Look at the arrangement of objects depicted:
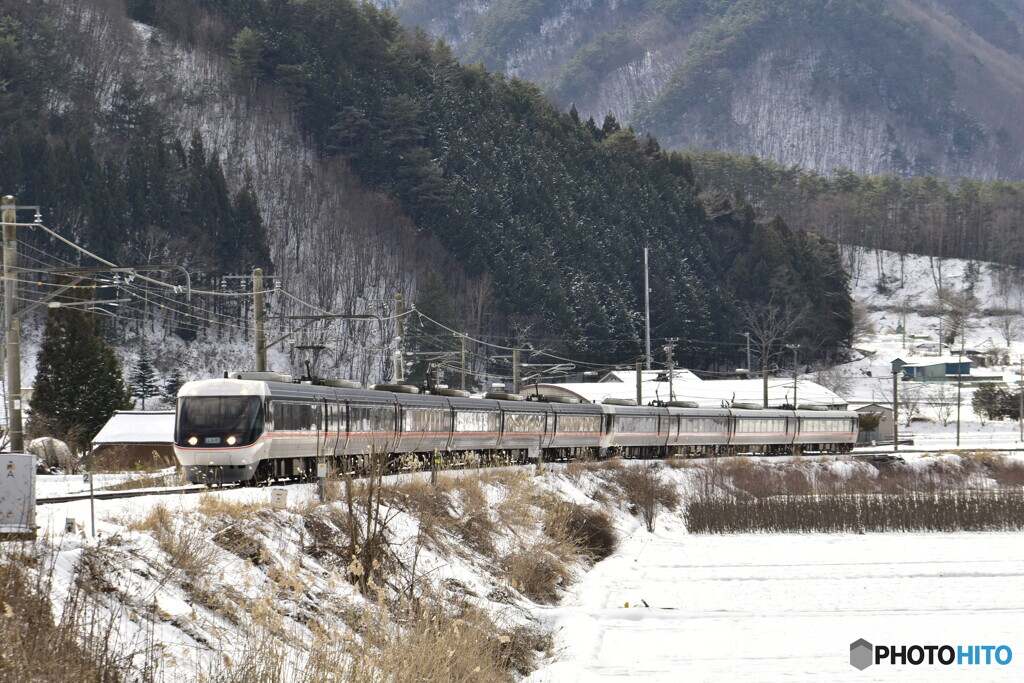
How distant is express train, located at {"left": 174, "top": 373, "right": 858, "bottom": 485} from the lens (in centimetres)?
2945


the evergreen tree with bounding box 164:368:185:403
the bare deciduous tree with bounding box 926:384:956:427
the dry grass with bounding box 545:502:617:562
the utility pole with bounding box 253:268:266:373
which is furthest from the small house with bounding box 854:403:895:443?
the utility pole with bounding box 253:268:266:373

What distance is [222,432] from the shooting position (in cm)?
2933

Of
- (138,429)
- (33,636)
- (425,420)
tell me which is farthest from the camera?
(138,429)

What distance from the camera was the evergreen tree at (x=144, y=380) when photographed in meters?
88.9

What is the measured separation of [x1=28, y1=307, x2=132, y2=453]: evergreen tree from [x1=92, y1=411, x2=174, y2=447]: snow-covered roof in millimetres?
4341

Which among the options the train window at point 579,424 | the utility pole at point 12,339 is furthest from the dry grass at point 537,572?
the train window at point 579,424

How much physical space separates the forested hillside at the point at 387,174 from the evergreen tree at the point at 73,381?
37.6 metres

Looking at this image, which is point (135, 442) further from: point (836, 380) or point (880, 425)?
point (836, 380)

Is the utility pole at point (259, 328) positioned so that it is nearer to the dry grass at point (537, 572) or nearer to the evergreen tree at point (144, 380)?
the dry grass at point (537, 572)

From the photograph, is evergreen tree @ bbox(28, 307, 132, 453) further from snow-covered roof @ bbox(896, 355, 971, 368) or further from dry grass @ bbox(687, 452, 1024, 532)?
snow-covered roof @ bbox(896, 355, 971, 368)

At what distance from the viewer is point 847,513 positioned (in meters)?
48.8

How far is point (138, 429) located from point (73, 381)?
24.2ft

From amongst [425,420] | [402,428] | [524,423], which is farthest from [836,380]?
[402,428]

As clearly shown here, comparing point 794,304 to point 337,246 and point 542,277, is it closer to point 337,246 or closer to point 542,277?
point 542,277
